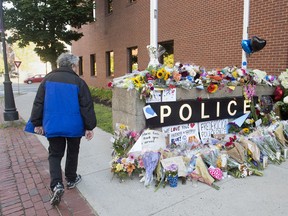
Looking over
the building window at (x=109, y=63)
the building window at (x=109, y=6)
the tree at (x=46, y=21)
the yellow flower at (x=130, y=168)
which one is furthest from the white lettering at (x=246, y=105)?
the building window at (x=109, y=6)

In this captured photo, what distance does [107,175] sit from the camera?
395 centimetres

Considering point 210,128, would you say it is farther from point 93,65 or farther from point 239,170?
point 93,65

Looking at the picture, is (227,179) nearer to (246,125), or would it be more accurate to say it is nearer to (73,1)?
(246,125)

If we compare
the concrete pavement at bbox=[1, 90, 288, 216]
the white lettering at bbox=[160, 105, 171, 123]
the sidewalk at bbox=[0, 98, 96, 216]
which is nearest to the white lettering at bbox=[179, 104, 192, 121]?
the white lettering at bbox=[160, 105, 171, 123]

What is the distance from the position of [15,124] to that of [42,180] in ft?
14.7

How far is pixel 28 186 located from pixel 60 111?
4.43 feet

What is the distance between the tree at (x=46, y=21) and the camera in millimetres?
11453

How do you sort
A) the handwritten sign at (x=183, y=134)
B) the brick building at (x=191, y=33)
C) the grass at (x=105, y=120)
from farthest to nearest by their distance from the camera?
the grass at (x=105, y=120), the brick building at (x=191, y=33), the handwritten sign at (x=183, y=134)

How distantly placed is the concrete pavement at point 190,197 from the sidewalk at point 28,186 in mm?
201

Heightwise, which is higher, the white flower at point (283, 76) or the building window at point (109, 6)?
the building window at point (109, 6)

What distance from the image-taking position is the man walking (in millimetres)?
3031

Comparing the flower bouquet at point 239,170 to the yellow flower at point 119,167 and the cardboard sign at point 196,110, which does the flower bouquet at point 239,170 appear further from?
the yellow flower at point 119,167

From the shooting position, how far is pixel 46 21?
40.3 ft

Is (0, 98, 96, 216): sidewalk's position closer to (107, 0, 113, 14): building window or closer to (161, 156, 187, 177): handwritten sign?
(161, 156, 187, 177): handwritten sign
